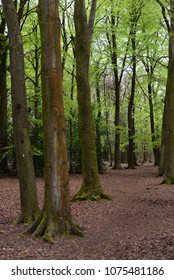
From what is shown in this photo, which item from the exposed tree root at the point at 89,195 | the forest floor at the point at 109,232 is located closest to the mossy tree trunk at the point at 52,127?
the forest floor at the point at 109,232

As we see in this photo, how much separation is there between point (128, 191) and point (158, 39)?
14.8 m

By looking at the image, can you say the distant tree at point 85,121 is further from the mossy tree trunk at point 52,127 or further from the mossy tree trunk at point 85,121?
the mossy tree trunk at point 52,127

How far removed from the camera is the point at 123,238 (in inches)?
270

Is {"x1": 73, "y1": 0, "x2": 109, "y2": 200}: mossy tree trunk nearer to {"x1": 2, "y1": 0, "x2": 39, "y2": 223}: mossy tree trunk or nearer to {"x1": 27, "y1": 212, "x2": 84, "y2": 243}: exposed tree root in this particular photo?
{"x1": 2, "y1": 0, "x2": 39, "y2": 223}: mossy tree trunk

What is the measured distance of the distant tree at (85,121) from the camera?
11.5 m

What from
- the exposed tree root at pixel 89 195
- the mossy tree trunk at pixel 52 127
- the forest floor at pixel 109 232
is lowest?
the forest floor at pixel 109 232

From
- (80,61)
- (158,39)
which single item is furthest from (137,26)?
(80,61)

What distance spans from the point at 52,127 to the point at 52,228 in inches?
77.5

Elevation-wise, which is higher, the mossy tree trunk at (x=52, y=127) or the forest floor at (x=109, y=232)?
the mossy tree trunk at (x=52, y=127)

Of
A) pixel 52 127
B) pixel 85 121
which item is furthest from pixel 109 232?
A: pixel 85 121

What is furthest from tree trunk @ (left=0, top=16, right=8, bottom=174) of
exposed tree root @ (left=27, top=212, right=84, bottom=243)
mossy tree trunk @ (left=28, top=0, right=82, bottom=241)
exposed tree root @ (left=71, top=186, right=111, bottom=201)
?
mossy tree trunk @ (left=28, top=0, right=82, bottom=241)

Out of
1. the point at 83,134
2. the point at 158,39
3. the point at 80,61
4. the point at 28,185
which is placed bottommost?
the point at 28,185

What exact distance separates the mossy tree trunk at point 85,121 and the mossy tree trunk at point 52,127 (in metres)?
4.41

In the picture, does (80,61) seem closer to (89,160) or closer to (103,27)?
(89,160)
